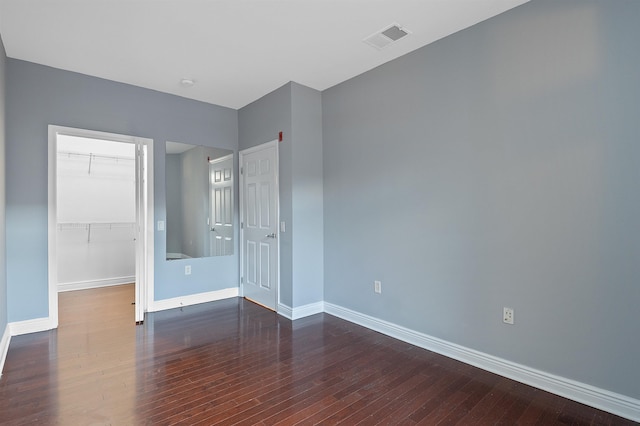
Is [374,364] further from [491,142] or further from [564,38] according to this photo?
[564,38]

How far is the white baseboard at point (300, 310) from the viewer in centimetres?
373

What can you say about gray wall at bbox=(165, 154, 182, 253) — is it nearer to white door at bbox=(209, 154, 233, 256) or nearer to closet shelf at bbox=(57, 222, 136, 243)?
white door at bbox=(209, 154, 233, 256)

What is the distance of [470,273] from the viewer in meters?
2.63

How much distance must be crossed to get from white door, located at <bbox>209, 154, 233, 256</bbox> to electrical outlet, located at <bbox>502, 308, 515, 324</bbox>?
349 centimetres

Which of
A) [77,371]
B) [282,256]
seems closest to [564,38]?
[282,256]

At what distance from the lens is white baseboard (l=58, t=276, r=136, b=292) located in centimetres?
507

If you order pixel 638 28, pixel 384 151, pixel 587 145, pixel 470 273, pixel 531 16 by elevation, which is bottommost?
pixel 470 273

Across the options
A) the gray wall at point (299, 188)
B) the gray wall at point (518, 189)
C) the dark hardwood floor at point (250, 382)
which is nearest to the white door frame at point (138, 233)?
the dark hardwood floor at point (250, 382)

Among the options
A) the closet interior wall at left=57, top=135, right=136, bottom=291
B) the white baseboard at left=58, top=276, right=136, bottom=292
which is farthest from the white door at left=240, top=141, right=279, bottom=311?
the white baseboard at left=58, top=276, right=136, bottom=292

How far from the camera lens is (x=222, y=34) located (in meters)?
2.76

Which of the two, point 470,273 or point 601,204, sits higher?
point 601,204

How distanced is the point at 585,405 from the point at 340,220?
8.34 ft

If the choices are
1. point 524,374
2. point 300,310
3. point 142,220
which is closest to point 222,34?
point 142,220

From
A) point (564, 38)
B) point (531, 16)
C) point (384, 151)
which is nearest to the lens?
point (564, 38)
